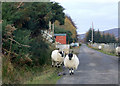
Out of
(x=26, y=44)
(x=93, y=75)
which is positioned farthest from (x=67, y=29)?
(x=93, y=75)

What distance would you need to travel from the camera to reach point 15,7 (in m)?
15.7

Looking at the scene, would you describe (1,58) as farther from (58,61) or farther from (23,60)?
(58,61)

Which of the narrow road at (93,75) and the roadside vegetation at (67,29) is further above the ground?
the roadside vegetation at (67,29)

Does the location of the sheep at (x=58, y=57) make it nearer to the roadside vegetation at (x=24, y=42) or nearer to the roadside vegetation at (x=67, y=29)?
the roadside vegetation at (x=24, y=42)

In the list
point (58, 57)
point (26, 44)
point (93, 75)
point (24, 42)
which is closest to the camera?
point (93, 75)

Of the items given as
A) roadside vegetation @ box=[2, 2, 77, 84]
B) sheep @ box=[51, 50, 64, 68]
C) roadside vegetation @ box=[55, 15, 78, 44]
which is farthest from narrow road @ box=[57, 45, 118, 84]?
roadside vegetation @ box=[55, 15, 78, 44]

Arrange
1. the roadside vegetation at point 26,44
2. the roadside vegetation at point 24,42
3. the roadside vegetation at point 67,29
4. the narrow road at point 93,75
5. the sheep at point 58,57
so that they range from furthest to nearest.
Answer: the roadside vegetation at point 67,29, the sheep at point 58,57, the roadside vegetation at point 24,42, the roadside vegetation at point 26,44, the narrow road at point 93,75

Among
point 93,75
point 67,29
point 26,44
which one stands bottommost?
point 93,75

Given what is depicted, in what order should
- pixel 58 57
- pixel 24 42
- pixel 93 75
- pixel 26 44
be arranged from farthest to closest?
pixel 58 57 < pixel 26 44 < pixel 24 42 < pixel 93 75

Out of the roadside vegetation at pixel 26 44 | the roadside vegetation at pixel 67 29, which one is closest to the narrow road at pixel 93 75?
the roadside vegetation at pixel 26 44

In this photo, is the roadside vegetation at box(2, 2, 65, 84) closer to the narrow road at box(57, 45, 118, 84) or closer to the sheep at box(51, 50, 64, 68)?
the sheep at box(51, 50, 64, 68)

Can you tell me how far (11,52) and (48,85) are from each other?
4.08 meters

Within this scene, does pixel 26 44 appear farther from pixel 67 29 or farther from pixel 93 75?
pixel 67 29

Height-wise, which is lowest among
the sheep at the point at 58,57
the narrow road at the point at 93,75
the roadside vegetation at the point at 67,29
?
the narrow road at the point at 93,75
